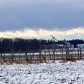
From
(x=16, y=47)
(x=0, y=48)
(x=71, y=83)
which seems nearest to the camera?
(x=71, y=83)

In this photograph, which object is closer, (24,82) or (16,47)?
(24,82)

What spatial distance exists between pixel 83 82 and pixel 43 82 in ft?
6.45

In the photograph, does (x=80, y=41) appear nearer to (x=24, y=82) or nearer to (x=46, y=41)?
(x=46, y=41)

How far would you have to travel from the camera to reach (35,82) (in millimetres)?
8844

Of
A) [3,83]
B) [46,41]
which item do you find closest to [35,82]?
[3,83]

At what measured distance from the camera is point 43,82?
8750mm

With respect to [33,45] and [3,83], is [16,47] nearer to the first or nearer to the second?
[33,45]

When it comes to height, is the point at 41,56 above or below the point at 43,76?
below

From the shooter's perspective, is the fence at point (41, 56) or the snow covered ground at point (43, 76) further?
the fence at point (41, 56)

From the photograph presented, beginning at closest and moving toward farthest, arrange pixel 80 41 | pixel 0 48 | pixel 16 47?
pixel 0 48 → pixel 16 47 → pixel 80 41

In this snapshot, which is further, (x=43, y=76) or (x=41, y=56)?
(x=41, y=56)

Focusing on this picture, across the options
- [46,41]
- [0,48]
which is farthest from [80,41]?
[0,48]

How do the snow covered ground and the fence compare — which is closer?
the snow covered ground

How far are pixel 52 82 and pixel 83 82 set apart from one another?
1522 mm
